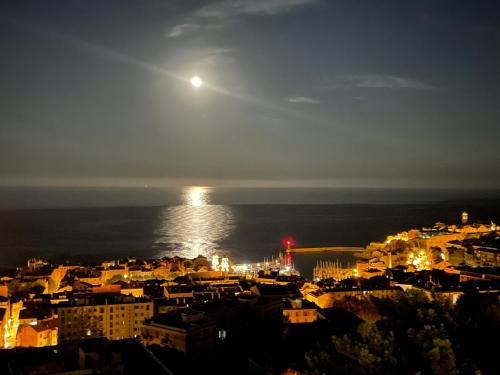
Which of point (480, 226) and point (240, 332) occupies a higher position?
point (480, 226)

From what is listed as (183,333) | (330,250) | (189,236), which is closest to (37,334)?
(183,333)

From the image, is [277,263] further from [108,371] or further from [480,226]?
[108,371]

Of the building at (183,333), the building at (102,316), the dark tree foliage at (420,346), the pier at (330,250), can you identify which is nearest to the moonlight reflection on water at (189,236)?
the pier at (330,250)

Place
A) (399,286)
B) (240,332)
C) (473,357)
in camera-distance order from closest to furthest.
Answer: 1. (473,357)
2. (240,332)
3. (399,286)

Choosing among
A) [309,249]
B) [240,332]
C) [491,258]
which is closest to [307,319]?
[240,332]

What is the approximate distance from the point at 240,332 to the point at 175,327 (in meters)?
1.63

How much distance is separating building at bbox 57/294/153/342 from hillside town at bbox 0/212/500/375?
2 cm

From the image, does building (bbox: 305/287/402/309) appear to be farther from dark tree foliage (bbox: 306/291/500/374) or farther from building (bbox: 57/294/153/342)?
dark tree foliage (bbox: 306/291/500/374)

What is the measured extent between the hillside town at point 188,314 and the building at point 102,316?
0.8 inches

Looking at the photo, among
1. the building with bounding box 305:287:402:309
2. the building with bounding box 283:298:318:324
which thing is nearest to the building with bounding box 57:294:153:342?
the building with bounding box 283:298:318:324

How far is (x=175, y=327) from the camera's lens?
7.84m

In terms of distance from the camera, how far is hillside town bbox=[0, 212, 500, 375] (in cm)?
595

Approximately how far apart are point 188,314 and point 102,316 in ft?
10.2

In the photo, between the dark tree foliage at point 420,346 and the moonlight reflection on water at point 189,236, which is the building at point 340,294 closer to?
the dark tree foliage at point 420,346
